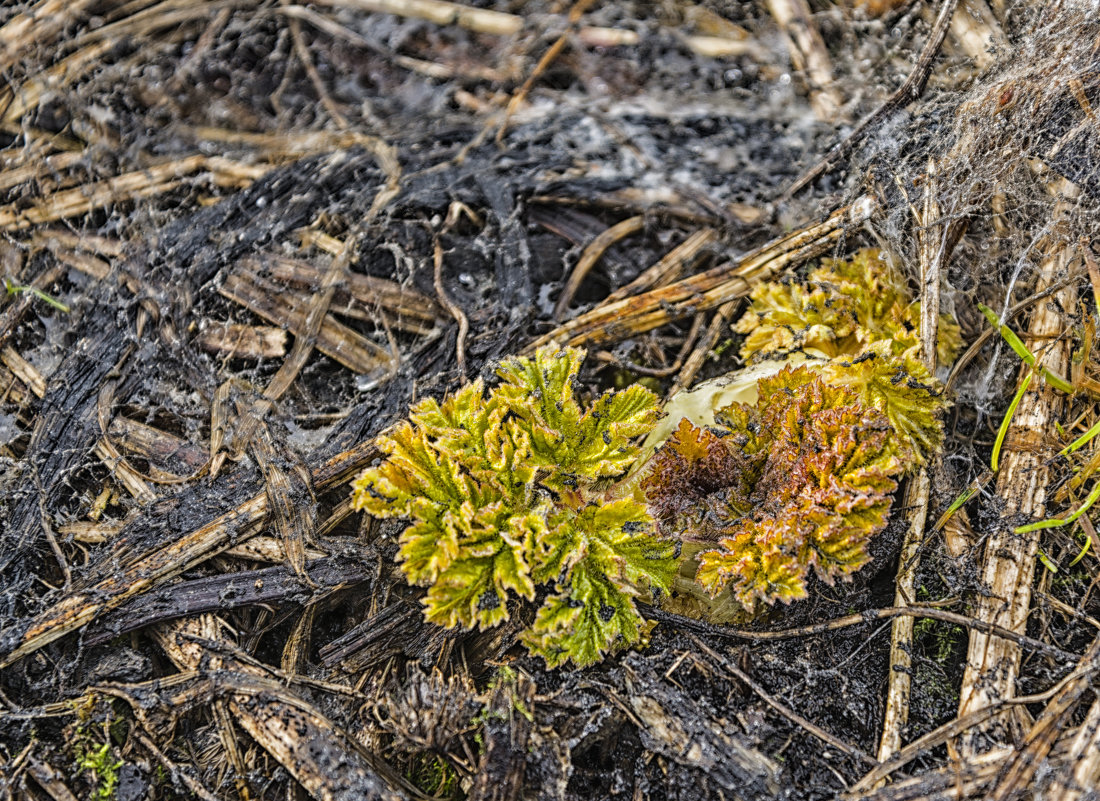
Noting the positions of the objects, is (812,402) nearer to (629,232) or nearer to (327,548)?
(629,232)

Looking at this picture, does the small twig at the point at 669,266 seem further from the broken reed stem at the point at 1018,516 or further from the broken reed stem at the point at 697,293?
the broken reed stem at the point at 1018,516

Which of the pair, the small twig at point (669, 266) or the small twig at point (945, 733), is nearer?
the small twig at point (945, 733)

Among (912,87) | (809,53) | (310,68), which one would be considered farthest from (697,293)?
(310,68)

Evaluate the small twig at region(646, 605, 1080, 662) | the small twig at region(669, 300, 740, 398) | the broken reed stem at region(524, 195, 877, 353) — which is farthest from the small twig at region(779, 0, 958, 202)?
the small twig at region(646, 605, 1080, 662)

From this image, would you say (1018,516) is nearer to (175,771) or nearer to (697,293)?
(697,293)

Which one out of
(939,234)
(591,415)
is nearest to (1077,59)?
(939,234)

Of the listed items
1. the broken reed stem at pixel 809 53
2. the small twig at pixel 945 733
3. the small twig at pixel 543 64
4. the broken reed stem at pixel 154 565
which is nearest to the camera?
the small twig at pixel 945 733

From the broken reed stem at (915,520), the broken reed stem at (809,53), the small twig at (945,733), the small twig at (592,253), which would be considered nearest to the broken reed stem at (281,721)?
the small twig at (945,733)

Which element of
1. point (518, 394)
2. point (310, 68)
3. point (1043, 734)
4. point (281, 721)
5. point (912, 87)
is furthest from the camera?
point (310, 68)
